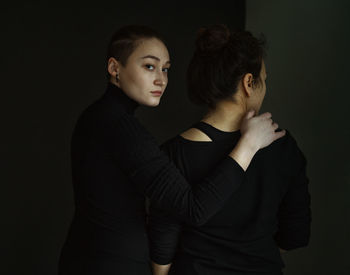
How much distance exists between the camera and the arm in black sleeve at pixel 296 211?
94cm

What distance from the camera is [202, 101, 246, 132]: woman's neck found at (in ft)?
2.89

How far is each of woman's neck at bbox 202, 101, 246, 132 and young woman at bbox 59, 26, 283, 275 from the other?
4 centimetres

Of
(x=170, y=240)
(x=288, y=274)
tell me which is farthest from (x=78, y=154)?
(x=288, y=274)

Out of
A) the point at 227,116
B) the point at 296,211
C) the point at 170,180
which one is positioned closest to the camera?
the point at 170,180

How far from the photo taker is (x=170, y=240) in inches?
37.8

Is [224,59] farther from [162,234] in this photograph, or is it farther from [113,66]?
[162,234]

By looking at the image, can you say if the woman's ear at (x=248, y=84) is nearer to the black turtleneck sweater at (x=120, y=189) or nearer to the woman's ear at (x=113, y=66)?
the black turtleneck sweater at (x=120, y=189)

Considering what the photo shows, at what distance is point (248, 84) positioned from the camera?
86cm

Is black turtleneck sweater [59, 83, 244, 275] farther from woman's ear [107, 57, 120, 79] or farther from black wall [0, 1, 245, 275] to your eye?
black wall [0, 1, 245, 275]

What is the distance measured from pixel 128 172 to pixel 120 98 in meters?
0.22

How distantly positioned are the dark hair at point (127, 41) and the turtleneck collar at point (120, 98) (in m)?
0.07

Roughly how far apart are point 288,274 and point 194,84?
1.19m

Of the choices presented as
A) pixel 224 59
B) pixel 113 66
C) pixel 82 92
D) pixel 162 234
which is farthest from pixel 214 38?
pixel 82 92

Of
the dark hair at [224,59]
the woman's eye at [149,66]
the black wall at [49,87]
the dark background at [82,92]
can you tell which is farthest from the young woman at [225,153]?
the black wall at [49,87]
